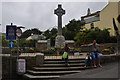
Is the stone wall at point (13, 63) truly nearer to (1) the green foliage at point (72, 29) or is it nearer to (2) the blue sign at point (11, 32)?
(2) the blue sign at point (11, 32)

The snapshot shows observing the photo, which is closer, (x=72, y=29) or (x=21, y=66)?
(x=21, y=66)

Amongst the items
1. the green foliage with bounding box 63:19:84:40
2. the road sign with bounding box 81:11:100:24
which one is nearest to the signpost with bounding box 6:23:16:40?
the green foliage with bounding box 63:19:84:40

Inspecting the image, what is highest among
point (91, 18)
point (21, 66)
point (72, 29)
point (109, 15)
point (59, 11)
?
point (91, 18)

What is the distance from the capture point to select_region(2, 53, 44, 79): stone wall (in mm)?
13125

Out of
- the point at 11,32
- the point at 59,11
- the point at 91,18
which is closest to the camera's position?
the point at 11,32

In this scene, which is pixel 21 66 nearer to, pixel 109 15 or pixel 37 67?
pixel 37 67

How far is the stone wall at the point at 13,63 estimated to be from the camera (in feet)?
43.1

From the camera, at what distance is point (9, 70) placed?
13461 millimetres

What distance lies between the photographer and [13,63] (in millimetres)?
13617

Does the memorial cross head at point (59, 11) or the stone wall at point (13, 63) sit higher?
the memorial cross head at point (59, 11)

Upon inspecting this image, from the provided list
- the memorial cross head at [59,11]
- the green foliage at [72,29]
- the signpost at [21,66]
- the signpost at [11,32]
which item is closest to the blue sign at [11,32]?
the signpost at [11,32]

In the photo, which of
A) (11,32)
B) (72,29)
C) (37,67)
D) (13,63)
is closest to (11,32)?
(11,32)

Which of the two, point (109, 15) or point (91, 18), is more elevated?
point (91, 18)

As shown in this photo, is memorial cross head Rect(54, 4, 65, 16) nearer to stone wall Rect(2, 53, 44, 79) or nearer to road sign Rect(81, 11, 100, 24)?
stone wall Rect(2, 53, 44, 79)
